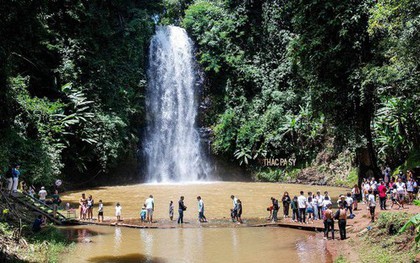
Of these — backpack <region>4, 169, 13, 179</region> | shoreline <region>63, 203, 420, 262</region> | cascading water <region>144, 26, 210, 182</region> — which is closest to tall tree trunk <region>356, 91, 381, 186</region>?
shoreline <region>63, 203, 420, 262</region>

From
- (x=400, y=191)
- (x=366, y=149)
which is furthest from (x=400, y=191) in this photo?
(x=366, y=149)

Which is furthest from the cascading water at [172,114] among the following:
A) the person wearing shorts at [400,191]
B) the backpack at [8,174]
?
the person wearing shorts at [400,191]

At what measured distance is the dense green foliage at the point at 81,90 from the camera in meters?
22.6

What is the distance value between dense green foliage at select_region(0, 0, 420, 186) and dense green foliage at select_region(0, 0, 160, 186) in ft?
0.30

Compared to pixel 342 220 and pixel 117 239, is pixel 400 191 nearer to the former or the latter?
pixel 342 220

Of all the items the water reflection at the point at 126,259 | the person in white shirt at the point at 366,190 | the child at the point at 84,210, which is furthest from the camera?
the person in white shirt at the point at 366,190

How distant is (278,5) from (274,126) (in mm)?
12940

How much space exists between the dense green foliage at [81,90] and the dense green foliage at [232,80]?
91 mm

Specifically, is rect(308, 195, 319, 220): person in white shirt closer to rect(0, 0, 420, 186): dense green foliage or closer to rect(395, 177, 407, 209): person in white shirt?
rect(395, 177, 407, 209): person in white shirt

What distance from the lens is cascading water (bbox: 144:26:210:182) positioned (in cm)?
3481

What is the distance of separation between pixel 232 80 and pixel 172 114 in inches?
262

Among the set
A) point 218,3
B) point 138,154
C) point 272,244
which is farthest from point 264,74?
point 272,244

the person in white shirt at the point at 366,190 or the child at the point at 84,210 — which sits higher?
the person in white shirt at the point at 366,190

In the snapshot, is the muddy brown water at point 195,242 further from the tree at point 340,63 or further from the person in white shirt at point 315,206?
the tree at point 340,63
